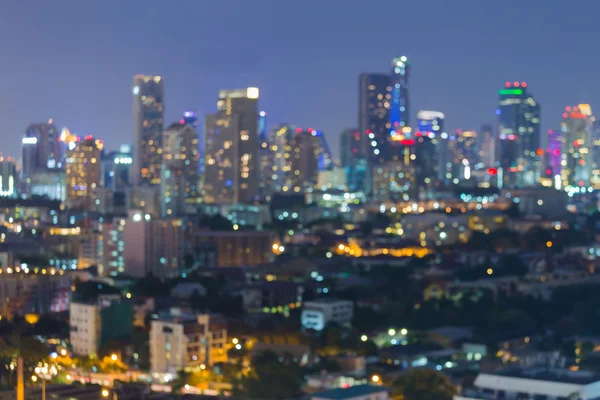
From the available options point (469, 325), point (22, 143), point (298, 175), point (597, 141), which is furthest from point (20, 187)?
point (469, 325)

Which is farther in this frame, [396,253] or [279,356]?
[396,253]

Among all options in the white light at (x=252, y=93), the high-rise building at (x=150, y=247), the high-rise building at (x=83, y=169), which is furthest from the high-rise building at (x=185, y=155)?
the high-rise building at (x=150, y=247)

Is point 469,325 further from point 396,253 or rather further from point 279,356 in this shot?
point 396,253

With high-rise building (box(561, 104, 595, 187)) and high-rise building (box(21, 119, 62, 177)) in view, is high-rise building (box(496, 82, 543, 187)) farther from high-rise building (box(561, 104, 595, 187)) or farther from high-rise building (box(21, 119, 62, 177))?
high-rise building (box(21, 119, 62, 177))

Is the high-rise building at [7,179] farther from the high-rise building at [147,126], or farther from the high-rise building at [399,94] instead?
the high-rise building at [399,94]

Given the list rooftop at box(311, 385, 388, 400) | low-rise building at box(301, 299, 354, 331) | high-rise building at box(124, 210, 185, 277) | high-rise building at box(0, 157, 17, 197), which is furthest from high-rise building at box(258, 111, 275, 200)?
rooftop at box(311, 385, 388, 400)

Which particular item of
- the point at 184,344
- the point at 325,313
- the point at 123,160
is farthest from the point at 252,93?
the point at 184,344
